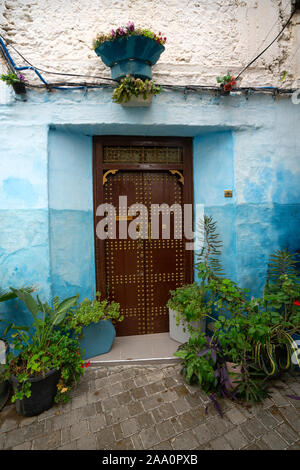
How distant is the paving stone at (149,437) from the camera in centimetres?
194

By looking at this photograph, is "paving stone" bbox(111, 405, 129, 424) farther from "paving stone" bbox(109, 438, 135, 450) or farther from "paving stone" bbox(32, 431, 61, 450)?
"paving stone" bbox(32, 431, 61, 450)

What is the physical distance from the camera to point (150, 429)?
6.83 ft

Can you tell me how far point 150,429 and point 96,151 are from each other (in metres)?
3.43

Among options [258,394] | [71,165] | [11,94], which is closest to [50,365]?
[258,394]

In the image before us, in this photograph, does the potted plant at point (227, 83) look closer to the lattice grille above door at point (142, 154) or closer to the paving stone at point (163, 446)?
the lattice grille above door at point (142, 154)

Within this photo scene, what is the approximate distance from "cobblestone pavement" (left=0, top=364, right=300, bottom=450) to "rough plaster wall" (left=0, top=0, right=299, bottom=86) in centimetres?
396

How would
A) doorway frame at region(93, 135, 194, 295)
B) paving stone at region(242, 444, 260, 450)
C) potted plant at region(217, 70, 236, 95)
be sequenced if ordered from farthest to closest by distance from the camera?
doorway frame at region(93, 135, 194, 295) < potted plant at region(217, 70, 236, 95) < paving stone at region(242, 444, 260, 450)

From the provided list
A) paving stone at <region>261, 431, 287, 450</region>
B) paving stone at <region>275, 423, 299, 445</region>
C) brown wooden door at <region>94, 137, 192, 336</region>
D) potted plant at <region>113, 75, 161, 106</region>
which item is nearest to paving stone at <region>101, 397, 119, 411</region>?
brown wooden door at <region>94, 137, 192, 336</region>

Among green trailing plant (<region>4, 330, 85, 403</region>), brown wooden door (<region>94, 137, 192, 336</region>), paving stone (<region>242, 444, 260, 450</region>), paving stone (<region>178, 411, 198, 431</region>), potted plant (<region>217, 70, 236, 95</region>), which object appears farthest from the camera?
brown wooden door (<region>94, 137, 192, 336</region>)

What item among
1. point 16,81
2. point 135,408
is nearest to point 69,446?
point 135,408

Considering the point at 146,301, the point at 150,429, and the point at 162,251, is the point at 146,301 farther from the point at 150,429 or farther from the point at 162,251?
the point at 150,429

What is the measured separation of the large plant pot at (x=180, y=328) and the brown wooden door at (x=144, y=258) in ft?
0.91

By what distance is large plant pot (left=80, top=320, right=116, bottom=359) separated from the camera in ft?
10.1

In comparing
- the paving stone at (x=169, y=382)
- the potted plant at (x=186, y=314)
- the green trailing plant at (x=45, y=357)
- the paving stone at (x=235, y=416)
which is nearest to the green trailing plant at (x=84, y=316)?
the green trailing plant at (x=45, y=357)
